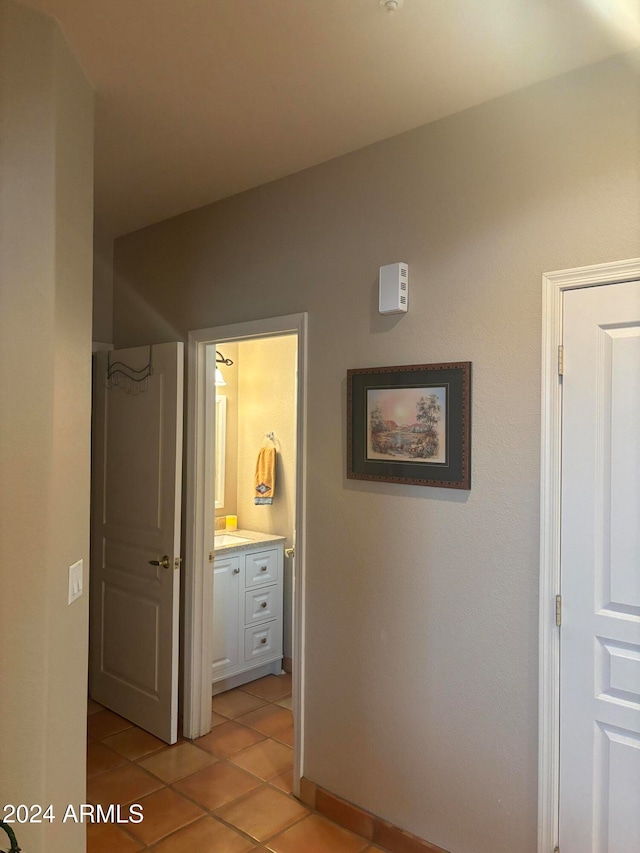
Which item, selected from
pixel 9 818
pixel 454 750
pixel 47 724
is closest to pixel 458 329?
pixel 454 750

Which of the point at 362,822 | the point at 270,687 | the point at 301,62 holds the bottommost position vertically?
the point at 270,687

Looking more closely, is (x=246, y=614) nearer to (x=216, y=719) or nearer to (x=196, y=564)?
(x=216, y=719)

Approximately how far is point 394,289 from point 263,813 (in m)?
2.17

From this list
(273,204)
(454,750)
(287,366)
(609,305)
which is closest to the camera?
(609,305)

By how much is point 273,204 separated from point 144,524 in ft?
5.70

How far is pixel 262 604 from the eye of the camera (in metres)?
3.98

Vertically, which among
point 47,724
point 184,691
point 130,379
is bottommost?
point 184,691

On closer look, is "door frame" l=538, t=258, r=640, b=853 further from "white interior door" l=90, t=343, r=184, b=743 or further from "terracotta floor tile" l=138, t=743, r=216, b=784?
"white interior door" l=90, t=343, r=184, b=743

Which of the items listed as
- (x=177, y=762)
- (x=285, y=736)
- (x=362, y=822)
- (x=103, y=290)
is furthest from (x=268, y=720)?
(x=103, y=290)

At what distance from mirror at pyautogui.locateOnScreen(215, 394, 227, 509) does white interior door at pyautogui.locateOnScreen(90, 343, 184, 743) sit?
943 mm

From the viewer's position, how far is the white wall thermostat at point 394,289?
231cm

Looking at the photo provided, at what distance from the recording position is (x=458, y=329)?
2.19 meters

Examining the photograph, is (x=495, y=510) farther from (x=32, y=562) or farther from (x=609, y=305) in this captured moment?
(x=32, y=562)

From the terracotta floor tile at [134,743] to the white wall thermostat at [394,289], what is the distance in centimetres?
241
